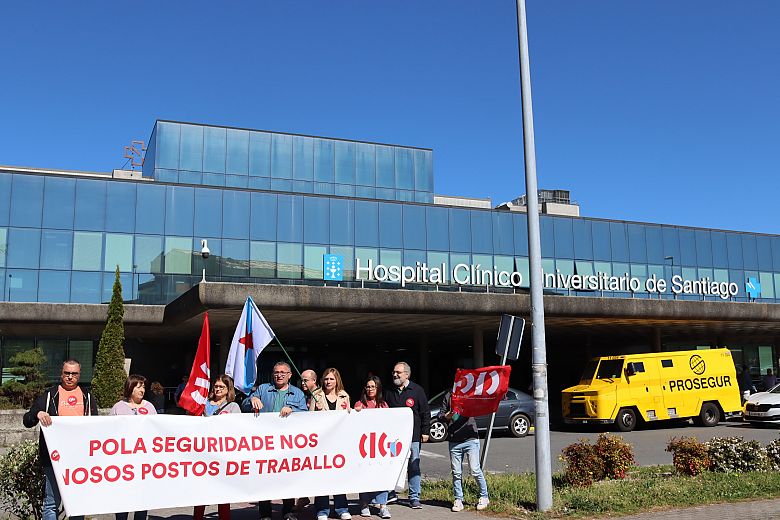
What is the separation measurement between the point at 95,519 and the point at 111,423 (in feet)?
6.26

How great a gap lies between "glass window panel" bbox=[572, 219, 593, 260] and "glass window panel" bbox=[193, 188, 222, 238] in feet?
63.0

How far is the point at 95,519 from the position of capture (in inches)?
377

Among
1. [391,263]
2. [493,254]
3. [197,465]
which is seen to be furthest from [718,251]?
[197,465]

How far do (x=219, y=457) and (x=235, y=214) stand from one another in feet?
98.4

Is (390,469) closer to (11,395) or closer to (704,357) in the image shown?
(704,357)

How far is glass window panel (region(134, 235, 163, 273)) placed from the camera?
35.5m

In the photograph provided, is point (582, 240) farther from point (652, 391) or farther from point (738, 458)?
point (738, 458)

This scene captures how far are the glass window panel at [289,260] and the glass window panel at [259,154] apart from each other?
9.85 meters

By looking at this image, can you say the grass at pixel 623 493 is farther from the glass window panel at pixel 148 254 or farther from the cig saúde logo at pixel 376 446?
the glass window panel at pixel 148 254

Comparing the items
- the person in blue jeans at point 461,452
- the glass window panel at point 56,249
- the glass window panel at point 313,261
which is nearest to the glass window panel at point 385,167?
the glass window panel at point 313,261

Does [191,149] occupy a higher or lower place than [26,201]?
higher

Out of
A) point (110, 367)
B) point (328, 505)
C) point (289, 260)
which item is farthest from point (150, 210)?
point (328, 505)

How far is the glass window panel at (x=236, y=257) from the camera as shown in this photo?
3747 centimetres

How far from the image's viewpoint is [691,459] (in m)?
12.4
